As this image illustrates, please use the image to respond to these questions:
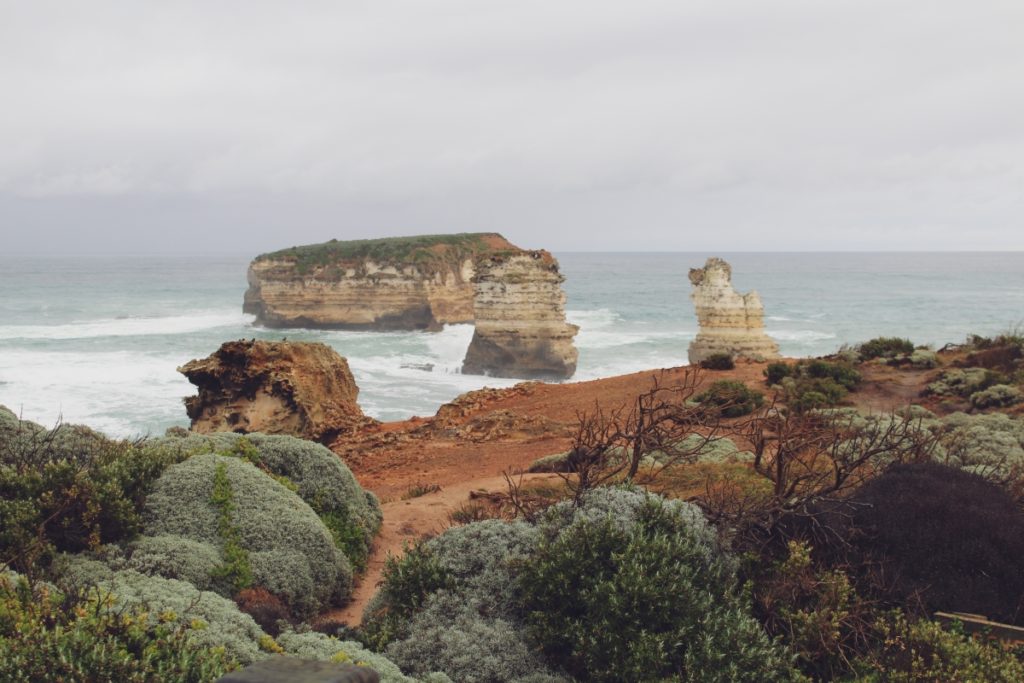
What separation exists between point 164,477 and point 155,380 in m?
32.8

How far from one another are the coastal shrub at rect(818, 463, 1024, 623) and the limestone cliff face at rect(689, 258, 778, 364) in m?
24.8

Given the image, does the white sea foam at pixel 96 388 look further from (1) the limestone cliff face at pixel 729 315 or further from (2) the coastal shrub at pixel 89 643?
(1) the limestone cliff face at pixel 729 315

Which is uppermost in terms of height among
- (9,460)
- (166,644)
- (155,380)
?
(9,460)

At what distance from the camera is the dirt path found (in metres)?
8.04

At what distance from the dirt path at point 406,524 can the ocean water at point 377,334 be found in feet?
20.2

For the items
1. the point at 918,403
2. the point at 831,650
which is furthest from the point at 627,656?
the point at 918,403

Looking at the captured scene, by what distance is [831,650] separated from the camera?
5602 mm

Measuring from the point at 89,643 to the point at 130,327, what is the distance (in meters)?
66.5

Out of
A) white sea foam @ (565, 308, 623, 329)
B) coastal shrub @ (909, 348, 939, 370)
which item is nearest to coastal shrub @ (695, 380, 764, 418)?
coastal shrub @ (909, 348, 939, 370)

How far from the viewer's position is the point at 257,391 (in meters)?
15.8

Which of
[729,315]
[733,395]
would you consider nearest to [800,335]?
[729,315]

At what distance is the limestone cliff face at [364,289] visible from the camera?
203 feet

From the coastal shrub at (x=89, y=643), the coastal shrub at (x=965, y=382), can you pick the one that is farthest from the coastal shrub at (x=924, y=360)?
the coastal shrub at (x=89, y=643)

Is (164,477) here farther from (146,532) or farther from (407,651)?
(407,651)
